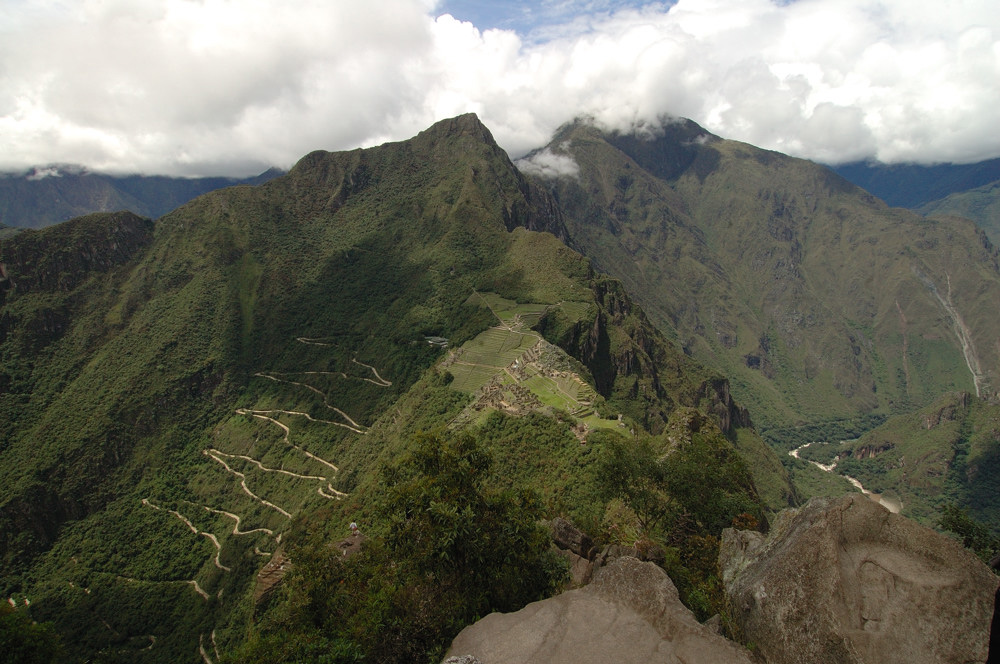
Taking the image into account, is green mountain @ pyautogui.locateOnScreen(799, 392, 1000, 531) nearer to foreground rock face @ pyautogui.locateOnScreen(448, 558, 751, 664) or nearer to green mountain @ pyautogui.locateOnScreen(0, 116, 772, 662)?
green mountain @ pyautogui.locateOnScreen(0, 116, 772, 662)

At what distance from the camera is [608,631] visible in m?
16.6

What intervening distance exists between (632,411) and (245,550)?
3117 inches

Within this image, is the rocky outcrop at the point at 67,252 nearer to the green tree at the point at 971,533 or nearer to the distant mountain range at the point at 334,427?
the distant mountain range at the point at 334,427

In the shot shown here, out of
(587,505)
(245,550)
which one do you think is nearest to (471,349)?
(245,550)

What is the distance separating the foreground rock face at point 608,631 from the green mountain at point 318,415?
3.27 m

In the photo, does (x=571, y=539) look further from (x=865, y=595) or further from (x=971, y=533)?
(x=971, y=533)

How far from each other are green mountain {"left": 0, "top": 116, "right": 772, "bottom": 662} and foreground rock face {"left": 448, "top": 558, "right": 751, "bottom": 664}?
327 centimetres

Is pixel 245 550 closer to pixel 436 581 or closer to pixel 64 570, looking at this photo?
pixel 64 570

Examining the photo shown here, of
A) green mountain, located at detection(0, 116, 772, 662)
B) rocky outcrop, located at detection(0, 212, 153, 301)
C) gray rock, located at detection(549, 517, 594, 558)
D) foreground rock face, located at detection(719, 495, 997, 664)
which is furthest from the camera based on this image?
rocky outcrop, located at detection(0, 212, 153, 301)

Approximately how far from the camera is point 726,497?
122ft

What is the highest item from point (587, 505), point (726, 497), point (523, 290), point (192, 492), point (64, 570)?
point (523, 290)

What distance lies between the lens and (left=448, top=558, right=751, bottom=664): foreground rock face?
15.5 meters

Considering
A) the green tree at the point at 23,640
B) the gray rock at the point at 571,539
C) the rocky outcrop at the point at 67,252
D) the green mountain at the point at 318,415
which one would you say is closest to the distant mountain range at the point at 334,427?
the green mountain at the point at 318,415

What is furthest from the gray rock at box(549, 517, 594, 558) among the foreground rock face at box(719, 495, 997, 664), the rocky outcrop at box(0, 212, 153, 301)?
the rocky outcrop at box(0, 212, 153, 301)
